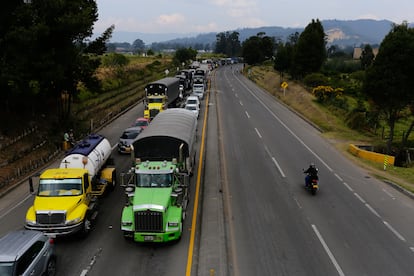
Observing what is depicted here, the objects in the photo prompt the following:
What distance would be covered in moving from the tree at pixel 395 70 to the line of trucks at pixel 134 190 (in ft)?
49.9

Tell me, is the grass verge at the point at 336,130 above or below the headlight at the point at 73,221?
below

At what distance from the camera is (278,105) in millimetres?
49688

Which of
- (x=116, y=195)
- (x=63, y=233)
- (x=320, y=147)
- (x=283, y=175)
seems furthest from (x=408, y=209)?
(x=63, y=233)

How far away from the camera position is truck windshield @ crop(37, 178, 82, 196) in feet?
47.5

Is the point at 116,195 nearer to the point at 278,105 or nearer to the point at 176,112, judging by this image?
the point at 176,112

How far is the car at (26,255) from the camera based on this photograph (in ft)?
32.1

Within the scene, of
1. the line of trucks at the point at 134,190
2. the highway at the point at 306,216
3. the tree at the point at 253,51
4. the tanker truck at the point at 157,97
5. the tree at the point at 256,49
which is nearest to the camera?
the highway at the point at 306,216

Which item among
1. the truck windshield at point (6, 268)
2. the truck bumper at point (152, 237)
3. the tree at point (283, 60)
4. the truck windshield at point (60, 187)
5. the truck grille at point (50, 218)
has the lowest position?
the truck bumper at point (152, 237)

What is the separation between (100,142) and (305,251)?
38.1 feet

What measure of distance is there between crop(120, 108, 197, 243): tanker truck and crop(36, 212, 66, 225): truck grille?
6.83ft

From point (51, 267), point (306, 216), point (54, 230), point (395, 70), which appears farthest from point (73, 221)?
point (395, 70)

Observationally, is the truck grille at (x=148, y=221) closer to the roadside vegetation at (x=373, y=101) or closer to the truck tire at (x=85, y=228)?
the truck tire at (x=85, y=228)

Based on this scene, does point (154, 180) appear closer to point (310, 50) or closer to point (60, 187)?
point (60, 187)

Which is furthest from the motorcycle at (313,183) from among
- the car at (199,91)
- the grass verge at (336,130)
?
the car at (199,91)
